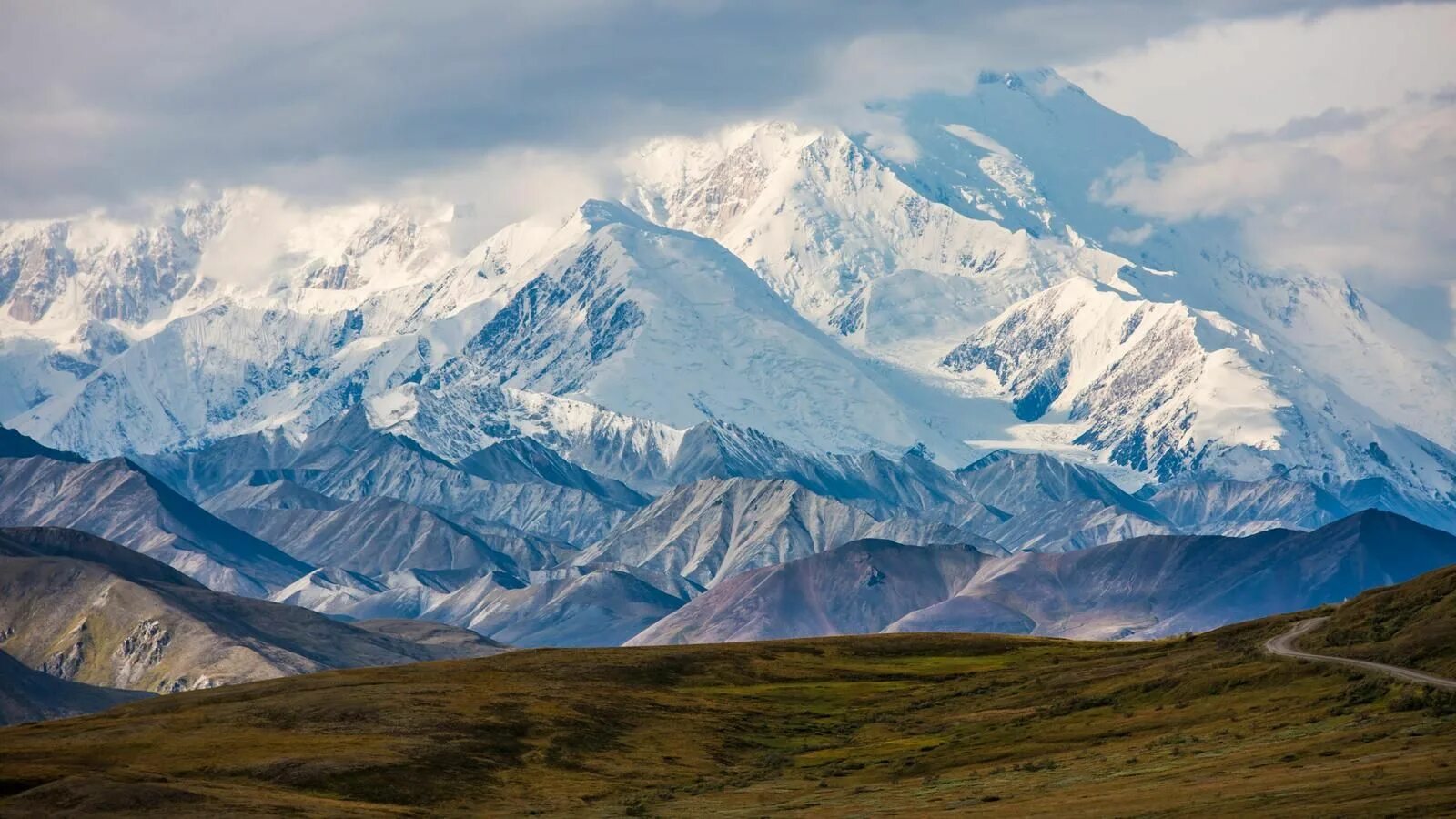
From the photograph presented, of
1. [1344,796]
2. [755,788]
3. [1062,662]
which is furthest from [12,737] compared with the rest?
[1344,796]

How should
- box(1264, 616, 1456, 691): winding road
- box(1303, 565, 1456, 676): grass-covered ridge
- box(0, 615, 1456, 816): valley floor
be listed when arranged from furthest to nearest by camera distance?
box(1303, 565, 1456, 676): grass-covered ridge < box(1264, 616, 1456, 691): winding road < box(0, 615, 1456, 816): valley floor

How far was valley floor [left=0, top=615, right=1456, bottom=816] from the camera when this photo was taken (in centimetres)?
11100

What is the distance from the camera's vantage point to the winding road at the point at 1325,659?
124 metres

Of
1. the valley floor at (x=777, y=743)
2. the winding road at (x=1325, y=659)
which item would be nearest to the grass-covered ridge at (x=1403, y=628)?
the winding road at (x=1325, y=659)

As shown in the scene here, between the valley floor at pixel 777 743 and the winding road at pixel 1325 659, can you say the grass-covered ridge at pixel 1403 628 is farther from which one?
the valley floor at pixel 777 743

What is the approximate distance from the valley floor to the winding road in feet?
5.12

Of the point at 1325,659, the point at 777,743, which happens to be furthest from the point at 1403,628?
the point at 777,743

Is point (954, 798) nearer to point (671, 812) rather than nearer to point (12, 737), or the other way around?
point (671, 812)

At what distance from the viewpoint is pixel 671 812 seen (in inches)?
5098

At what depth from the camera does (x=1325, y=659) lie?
14225cm

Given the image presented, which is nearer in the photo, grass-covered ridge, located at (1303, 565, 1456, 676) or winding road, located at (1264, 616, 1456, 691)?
winding road, located at (1264, 616, 1456, 691)

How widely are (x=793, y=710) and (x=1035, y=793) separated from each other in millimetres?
65286

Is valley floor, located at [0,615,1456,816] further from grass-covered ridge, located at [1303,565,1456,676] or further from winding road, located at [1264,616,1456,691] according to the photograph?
grass-covered ridge, located at [1303,565,1456,676]

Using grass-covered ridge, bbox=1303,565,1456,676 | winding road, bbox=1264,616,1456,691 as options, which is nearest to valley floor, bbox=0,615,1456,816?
winding road, bbox=1264,616,1456,691
